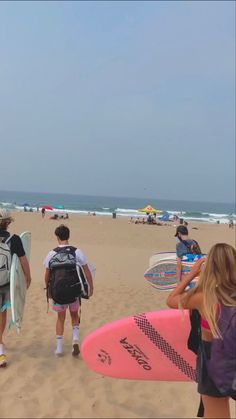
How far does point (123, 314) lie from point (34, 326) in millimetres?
1573

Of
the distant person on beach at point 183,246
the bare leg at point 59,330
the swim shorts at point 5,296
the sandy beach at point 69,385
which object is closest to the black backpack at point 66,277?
the bare leg at point 59,330

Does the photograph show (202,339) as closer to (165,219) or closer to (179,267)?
(179,267)

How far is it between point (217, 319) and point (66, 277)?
243cm

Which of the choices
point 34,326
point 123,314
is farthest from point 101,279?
point 34,326

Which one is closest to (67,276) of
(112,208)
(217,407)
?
(217,407)

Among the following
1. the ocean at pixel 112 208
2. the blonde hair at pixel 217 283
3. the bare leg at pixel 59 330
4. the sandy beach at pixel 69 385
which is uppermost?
the ocean at pixel 112 208

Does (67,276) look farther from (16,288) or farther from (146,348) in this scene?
(146,348)

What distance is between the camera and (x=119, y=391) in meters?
4.11

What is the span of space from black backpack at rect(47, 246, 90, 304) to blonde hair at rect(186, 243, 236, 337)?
2329 mm

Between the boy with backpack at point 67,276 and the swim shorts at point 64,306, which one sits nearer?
the boy with backpack at point 67,276

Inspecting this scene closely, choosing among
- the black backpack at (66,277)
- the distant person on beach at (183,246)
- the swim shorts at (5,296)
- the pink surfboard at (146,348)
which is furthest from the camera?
the distant person on beach at (183,246)

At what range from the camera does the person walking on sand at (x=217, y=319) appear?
2441 millimetres

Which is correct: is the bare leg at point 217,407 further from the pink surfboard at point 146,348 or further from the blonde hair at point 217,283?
the pink surfboard at point 146,348

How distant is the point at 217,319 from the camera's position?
2.46 m
